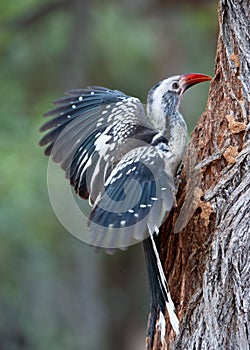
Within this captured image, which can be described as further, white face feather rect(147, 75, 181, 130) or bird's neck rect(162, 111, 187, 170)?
white face feather rect(147, 75, 181, 130)

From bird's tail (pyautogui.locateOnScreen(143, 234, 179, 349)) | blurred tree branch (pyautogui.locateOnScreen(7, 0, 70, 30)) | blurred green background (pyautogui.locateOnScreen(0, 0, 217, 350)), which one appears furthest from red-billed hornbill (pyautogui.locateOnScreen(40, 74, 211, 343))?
blurred tree branch (pyautogui.locateOnScreen(7, 0, 70, 30))

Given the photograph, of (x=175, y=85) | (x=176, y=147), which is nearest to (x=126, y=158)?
(x=176, y=147)

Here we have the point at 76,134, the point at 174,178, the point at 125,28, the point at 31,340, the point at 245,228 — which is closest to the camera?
the point at 245,228

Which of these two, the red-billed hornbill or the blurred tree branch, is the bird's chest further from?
the blurred tree branch

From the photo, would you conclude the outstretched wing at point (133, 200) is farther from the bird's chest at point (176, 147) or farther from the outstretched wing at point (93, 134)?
the outstretched wing at point (93, 134)

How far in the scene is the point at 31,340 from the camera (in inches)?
323

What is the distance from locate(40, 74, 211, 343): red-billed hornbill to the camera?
288 cm

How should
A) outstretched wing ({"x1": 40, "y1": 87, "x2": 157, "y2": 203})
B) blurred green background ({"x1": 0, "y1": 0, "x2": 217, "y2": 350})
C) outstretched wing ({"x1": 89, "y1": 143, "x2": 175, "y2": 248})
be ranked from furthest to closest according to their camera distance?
blurred green background ({"x1": 0, "y1": 0, "x2": 217, "y2": 350}) < outstretched wing ({"x1": 40, "y1": 87, "x2": 157, "y2": 203}) < outstretched wing ({"x1": 89, "y1": 143, "x2": 175, "y2": 248})

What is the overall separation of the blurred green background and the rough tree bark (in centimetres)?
401

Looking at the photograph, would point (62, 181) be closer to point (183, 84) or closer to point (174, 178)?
point (183, 84)

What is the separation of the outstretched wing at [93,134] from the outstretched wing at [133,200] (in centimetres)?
15

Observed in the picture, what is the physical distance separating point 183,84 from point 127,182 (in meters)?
0.75

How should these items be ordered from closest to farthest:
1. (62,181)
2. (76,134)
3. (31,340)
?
(76,134), (62,181), (31,340)

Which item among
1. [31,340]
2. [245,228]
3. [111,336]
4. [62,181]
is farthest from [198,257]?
[111,336]
